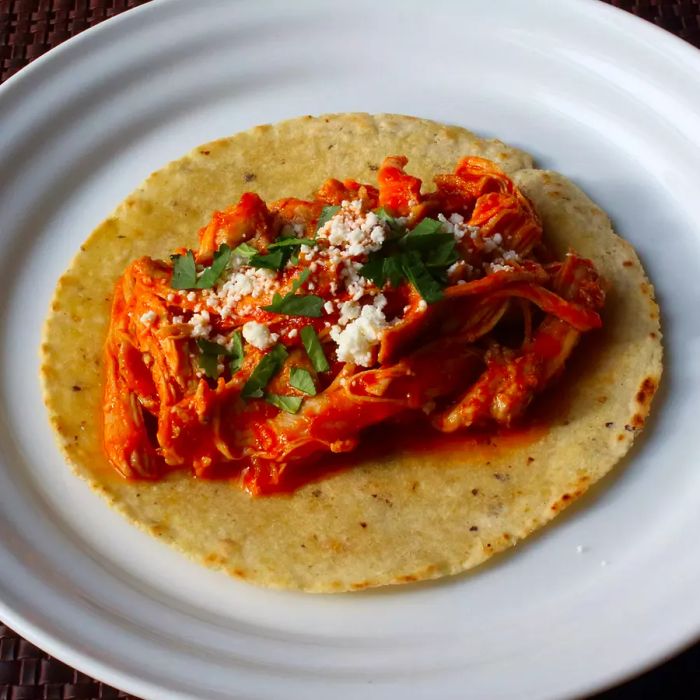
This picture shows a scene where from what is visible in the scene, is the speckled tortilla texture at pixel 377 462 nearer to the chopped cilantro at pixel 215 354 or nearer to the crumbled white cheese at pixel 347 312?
the chopped cilantro at pixel 215 354

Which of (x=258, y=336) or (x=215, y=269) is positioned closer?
(x=258, y=336)

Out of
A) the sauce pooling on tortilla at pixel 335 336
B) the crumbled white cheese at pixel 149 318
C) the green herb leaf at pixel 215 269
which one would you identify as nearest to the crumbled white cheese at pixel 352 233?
the sauce pooling on tortilla at pixel 335 336

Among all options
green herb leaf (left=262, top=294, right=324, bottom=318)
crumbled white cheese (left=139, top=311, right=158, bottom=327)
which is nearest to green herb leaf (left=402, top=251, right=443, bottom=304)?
green herb leaf (left=262, top=294, right=324, bottom=318)

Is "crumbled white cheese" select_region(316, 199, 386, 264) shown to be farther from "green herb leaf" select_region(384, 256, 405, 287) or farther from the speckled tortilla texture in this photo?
the speckled tortilla texture

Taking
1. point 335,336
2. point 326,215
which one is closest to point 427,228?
point 326,215

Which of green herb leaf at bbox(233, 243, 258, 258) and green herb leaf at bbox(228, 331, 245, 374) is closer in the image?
Result: green herb leaf at bbox(228, 331, 245, 374)

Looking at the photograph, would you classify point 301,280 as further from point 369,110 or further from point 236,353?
point 369,110

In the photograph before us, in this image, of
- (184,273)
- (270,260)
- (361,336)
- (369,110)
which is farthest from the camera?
(369,110)
